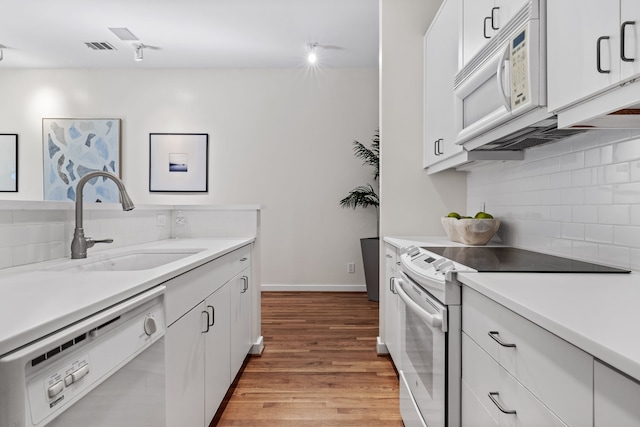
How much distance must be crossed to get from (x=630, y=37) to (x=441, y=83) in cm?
153

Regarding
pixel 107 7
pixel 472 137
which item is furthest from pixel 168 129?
pixel 472 137

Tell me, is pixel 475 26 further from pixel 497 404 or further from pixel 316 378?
pixel 316 378

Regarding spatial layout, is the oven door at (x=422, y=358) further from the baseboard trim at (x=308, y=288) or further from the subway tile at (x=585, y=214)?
the baseboard trim at (x=308, y=288)

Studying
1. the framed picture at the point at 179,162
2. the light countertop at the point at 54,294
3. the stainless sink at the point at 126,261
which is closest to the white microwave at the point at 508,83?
the light countertop at the point at 54,294

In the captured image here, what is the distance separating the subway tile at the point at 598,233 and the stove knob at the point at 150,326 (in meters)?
1.50

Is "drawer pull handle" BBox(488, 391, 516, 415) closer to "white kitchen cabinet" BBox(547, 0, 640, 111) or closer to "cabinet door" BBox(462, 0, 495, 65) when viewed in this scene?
"white kitchen cabinet" BBox(547, 0, 640, 111)

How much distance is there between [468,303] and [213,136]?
4.35 m

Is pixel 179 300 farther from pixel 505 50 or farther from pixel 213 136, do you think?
pixel 213 136

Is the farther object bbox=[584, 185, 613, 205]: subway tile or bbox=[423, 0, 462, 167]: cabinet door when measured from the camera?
bbox=[423, 0, 462, 167]: cabinet door

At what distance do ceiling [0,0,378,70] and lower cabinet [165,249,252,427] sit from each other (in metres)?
2.39

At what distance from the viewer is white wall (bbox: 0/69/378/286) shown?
16.3ft

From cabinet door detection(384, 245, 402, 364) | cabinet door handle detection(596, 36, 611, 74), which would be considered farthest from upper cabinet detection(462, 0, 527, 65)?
cabinet door detection(384, 245, 402, 364)

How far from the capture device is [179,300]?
1.38 meters

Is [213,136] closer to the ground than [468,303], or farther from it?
farther from it
